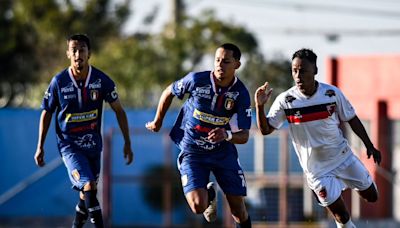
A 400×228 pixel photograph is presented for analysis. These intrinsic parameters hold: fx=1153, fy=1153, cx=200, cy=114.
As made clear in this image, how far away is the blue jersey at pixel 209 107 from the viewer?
12688 millimetres

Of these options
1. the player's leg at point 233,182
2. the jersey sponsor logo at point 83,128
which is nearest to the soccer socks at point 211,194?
the player's leg at point 233,182

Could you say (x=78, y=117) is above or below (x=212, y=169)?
above

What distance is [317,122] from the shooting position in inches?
498

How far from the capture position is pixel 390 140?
1033 inches

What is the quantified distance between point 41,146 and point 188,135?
6.16 feet

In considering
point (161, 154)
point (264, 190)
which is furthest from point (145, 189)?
point (264, 190)

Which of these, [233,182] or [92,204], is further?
[92,204]

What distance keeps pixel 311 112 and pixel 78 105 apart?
2749mm

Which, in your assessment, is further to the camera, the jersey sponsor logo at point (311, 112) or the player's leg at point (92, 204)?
the player's leg at point (92, 204)

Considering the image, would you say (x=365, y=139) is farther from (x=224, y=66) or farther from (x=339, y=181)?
(x=224, y=66)

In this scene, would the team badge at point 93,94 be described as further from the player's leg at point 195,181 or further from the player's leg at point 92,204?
the player's leg at point 195,181

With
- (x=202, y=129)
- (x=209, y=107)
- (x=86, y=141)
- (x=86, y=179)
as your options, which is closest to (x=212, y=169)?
(x=202, y=129)

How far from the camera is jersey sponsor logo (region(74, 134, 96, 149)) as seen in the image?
1352 cm

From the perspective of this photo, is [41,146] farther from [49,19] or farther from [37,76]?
[37,76]
